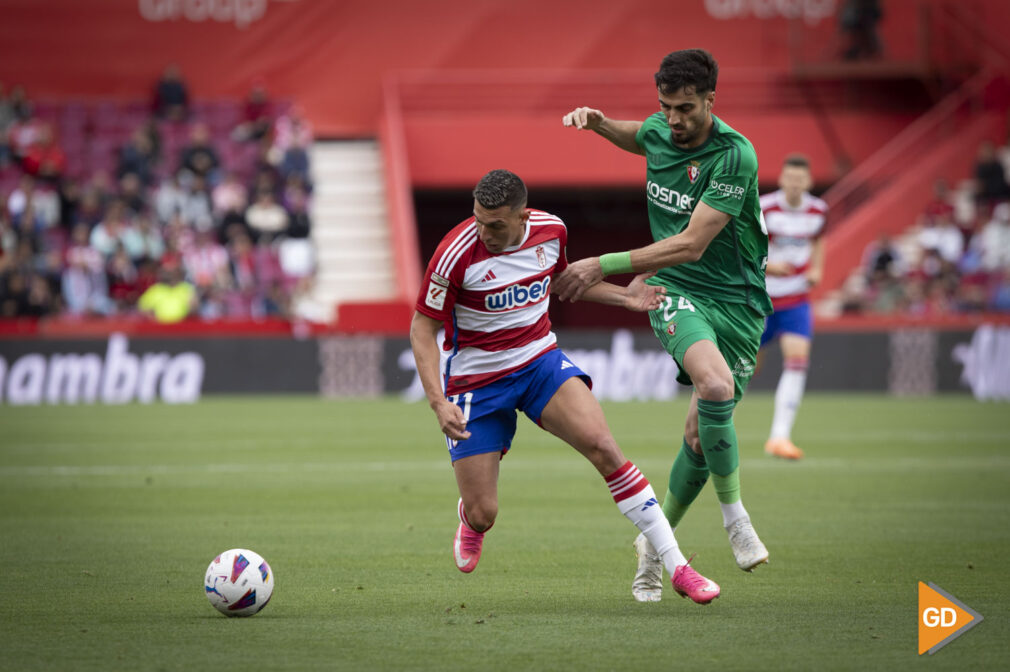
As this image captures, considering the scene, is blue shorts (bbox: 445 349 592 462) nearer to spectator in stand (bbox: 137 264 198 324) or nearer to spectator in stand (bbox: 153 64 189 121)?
spectator in stand (bbox: 137 264 198 324)

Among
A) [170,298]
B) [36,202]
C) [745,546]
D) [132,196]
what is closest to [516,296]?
[745,546]

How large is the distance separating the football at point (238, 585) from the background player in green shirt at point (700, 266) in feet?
5.54

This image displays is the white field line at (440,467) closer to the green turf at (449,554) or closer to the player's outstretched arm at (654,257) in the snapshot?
the green turf at (449,554)

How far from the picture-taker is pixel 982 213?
2505cm

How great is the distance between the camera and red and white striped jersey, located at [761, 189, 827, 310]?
494 inches

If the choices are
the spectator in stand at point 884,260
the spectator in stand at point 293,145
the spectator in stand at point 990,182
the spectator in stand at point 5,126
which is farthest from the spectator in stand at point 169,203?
the spectator in stand at point 990,182

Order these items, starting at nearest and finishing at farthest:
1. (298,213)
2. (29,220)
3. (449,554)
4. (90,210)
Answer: (449,554) → (29,220) → (90,210) → (298,213)

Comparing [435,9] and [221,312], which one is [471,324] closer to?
[221,312]

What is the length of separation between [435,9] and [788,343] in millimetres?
18700

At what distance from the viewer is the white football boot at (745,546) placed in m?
6.40

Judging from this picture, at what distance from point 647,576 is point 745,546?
1.52 feet

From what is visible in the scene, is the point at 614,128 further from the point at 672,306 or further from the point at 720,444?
the point at 720,444

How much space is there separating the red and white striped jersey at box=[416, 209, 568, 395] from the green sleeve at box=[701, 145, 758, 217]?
0.73m

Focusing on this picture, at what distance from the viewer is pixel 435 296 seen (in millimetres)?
6453
